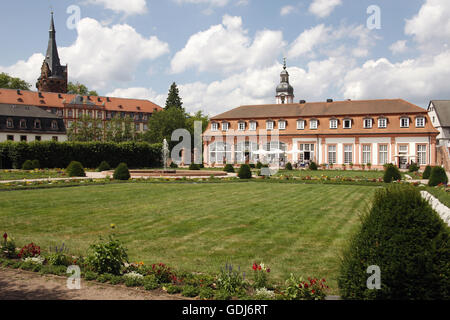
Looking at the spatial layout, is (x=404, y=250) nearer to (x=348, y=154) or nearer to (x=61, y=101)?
(x=348, y=154)

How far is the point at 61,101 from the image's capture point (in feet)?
264

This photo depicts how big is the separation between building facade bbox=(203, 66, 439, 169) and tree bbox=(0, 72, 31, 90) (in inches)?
2072

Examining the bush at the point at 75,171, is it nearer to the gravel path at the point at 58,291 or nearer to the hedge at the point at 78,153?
the hedge at the point at 78,153

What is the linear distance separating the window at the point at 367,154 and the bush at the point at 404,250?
40846 millimetres

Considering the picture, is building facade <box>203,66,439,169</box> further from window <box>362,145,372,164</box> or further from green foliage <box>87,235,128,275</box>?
green foliage <box>87,235,128,275</box>

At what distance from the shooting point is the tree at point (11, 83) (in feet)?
253

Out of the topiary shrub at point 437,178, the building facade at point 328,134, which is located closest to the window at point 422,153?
the building facade at point 328,134

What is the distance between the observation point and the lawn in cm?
669

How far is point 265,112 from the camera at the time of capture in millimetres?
48750

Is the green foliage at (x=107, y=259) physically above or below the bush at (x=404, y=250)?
below

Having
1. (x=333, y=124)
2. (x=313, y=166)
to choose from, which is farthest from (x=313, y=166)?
(x=333, y=124)

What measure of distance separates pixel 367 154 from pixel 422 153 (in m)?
5.58
